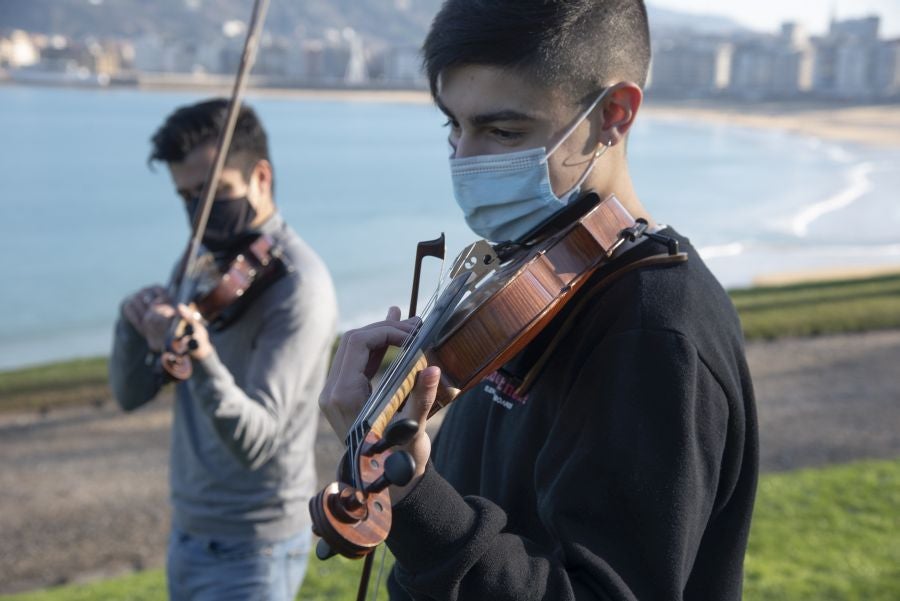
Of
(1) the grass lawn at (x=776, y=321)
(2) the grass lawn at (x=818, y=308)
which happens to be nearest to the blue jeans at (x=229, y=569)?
(1) the grass lawn at (x=776, y=321)

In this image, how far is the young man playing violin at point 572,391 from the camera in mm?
1614

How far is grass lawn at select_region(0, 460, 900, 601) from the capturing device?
201 inches

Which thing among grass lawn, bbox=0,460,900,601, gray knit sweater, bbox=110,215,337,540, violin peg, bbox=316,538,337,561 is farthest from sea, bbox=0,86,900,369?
violin peg, bbox=316,538,337,561

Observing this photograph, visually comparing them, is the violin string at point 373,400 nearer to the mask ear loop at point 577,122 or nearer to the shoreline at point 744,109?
the mask ear loop at point 577,122

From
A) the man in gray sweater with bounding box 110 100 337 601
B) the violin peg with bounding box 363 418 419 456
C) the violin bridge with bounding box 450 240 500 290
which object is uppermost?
the violin bridge with bounding box 450 240 500 290

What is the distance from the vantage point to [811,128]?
249 ft

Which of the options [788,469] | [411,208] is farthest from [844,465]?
[411,208]

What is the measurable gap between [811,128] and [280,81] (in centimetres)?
5686

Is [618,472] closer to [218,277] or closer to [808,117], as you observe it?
[218,277]

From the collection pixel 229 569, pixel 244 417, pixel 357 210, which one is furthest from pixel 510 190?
pixel 357 210

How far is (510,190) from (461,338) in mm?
345

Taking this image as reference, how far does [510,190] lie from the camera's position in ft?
6.35

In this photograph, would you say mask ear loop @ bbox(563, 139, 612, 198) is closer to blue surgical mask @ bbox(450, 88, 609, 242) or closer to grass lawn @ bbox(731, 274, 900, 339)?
blue surgical mask @ bbox(450, 88, 609, 242)

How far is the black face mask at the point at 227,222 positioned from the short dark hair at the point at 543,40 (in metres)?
1.83
